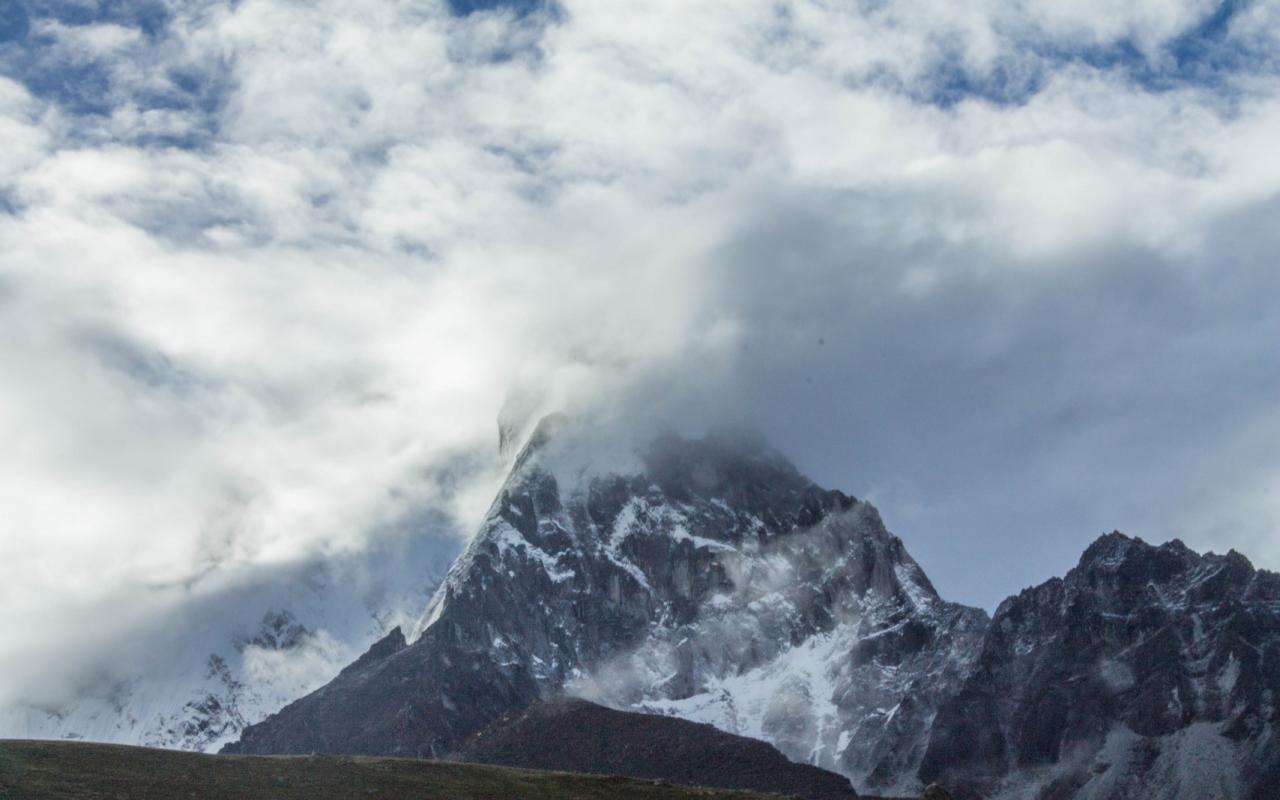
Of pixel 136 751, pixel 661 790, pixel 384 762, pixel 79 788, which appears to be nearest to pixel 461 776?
pixel 384 762

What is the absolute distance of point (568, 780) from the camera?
604 ft

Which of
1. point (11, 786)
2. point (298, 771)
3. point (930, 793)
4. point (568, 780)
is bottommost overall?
point (11, 786)

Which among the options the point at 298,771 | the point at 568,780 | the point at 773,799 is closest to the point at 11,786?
the point at 298,771

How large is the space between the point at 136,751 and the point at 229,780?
16.1 meters

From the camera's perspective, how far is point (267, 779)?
161875mm

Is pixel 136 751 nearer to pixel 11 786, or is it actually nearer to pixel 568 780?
pixel 11 786

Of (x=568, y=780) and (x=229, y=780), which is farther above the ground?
(x=568, y=780)

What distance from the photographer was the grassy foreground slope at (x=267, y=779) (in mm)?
144625

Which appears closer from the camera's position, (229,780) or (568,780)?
(229,780)

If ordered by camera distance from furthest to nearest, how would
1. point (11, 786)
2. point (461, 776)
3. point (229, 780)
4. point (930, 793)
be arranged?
point (930, 793), point (461, 776), point (229, 780), point (11, 786)

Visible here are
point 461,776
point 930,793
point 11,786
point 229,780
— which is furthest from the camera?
point 930,793

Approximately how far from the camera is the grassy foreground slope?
14462 centimetres

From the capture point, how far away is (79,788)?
14138 cm

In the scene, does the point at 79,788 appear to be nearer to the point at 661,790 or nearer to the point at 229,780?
the point at 229,780
